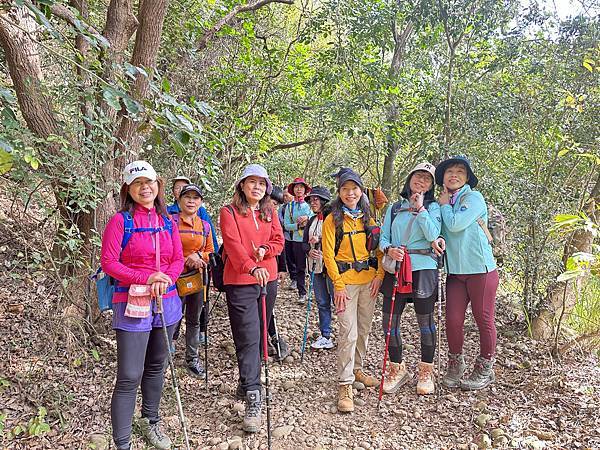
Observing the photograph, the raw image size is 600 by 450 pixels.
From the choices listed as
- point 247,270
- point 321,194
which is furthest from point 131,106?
point 321,194

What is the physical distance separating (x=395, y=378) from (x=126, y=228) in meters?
3.06

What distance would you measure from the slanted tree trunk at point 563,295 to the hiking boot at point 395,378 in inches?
79.2

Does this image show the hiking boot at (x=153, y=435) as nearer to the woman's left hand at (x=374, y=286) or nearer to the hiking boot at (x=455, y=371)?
the woman's left hand at (x=374, y=286)

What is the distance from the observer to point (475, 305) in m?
4.34

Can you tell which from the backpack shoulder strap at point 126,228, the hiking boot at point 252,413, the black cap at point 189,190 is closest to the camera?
the backpack shoulder strap at point 126,228

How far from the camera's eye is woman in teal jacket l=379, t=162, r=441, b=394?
4293mm

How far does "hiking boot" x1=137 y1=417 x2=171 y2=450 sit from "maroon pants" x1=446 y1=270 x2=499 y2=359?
2.88m

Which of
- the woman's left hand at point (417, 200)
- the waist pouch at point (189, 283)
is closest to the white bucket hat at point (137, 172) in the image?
the waist pouch at point (189, 283)

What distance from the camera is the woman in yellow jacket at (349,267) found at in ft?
14.2

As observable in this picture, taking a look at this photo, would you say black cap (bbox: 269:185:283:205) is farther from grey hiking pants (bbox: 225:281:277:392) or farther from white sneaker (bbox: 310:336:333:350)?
grey hiking pants (bbox: 225:281:277:392)

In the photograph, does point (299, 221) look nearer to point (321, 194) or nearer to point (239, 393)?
point (321, 194)

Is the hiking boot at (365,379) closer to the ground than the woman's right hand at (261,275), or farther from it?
closer to the ground

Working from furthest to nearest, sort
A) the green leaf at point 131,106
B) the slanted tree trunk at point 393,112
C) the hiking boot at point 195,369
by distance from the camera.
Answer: the slanted tree trunk at point 393,112
the hiking boot at point 195,369
the green leaf at point 131,106

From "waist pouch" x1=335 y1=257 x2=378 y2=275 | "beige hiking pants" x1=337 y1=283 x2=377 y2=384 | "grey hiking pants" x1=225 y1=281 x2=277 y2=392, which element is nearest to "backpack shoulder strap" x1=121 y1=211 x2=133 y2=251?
"grey hiking pants" x1=225 y1=281 x2=277 y2=392
